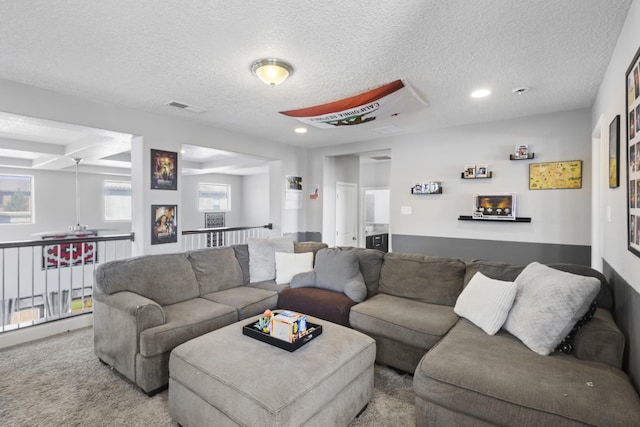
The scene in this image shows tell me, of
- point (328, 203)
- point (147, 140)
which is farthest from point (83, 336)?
point (328, 203)

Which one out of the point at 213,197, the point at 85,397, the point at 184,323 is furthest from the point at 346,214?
the point at 213,197

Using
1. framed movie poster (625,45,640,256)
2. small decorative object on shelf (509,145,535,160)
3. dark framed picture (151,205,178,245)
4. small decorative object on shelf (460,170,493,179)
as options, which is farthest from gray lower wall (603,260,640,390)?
dark framed picture (151,205,178,245)

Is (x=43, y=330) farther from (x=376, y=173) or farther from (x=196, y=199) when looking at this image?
(x=196, y=199)

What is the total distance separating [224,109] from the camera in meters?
3.65

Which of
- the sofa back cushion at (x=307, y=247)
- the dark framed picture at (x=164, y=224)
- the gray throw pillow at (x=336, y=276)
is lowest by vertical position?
the gray throw pillow at (x=336, y=276)

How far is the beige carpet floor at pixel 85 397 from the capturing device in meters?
1.96

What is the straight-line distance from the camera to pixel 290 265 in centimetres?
356

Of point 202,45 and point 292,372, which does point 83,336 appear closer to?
point 292,372

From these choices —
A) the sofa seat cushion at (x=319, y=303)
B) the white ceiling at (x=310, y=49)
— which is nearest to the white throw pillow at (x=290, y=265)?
the sofa seat cushion at (x=319, y=303)

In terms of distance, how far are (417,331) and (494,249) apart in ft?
8.04

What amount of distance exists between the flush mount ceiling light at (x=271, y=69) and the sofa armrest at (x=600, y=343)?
2.65 meters

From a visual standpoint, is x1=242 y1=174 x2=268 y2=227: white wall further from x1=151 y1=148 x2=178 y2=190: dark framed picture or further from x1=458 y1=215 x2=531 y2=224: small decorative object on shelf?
x1=458 y1=215 x2=531 y2=224: small decorative object on shelf

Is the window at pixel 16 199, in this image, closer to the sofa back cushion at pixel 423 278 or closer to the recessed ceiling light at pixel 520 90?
the sofa back cushion at pixel 423 278

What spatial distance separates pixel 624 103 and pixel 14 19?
3775 mm
